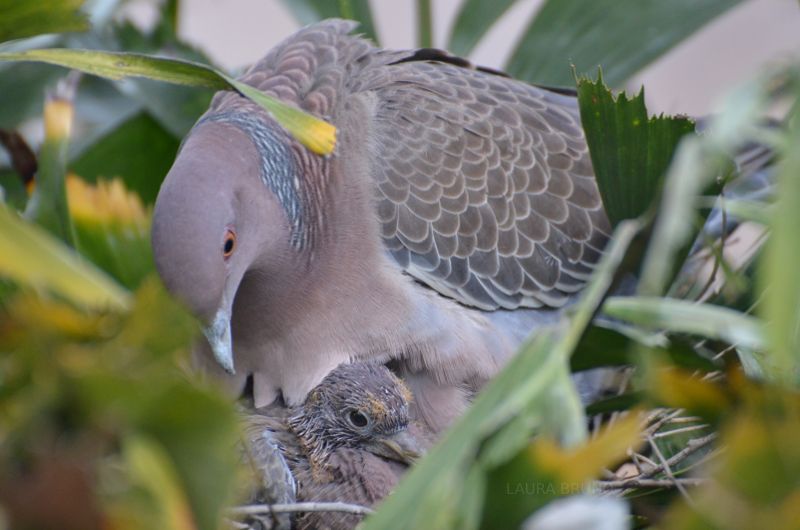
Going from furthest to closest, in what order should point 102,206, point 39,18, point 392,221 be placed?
point 392,221 < point 102,206 < point 39,18

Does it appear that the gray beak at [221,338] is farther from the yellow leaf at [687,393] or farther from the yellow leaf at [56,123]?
the yellow leaf at [687,393]

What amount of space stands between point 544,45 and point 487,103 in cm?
28

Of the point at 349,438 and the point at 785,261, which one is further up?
the point at 785,261

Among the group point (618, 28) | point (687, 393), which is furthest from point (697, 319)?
point (618, 28)

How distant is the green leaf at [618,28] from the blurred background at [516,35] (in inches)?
127

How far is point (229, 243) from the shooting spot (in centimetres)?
213

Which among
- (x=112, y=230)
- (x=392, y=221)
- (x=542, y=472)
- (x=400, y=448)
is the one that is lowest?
(x=400, y=448)

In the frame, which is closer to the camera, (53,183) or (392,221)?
(53,183)

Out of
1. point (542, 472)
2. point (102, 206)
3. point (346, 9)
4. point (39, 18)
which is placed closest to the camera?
point (542, 472)

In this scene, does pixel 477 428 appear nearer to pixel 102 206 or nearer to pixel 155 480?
pixel 155 480

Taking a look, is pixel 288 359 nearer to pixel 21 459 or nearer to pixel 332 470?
pixel 332 470

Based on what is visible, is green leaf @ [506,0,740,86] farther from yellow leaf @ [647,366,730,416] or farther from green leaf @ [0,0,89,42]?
yellow leaf @ [647,366,730,416]

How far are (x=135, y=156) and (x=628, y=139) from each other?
4.71 ft

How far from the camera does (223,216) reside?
2088mm
